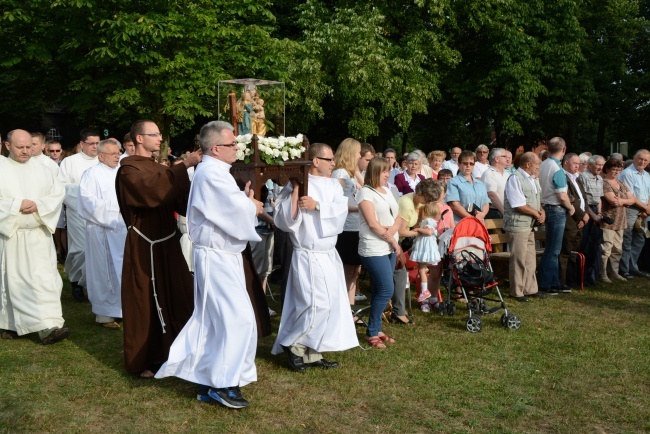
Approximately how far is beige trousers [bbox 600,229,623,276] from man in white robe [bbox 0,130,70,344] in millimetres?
8145

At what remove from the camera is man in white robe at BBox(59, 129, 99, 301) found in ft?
34.0

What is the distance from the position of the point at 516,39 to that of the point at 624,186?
18.3 meters

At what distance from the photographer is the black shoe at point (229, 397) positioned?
572 centimetres

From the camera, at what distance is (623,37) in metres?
38.4

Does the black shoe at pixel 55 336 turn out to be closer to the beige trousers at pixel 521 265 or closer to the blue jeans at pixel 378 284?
the blue jeans at pixel 378 284

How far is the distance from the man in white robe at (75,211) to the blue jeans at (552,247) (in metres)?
6.48

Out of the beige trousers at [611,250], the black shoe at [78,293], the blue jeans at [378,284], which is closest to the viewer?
the blue jeans at [378,284]

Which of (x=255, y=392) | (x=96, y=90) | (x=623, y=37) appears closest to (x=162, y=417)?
(x=255, y=392)

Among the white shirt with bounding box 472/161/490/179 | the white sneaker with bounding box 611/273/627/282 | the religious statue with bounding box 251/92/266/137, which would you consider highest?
the religious statue with bounding box 251/92/266/137

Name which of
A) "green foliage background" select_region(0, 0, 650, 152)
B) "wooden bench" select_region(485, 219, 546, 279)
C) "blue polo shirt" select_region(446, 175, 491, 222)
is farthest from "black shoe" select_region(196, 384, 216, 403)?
"green foliage background" select_region(0, 0, 650, 152)

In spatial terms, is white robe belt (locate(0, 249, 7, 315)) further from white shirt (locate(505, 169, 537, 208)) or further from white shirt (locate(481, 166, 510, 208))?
white shirt (locate(481, 166, 510, 208))

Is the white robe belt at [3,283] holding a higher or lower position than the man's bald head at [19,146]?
lower

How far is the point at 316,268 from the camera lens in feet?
22.3

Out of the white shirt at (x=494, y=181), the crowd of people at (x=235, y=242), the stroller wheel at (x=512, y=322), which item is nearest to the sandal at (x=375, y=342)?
the crowd of people at (x=235, y=242)
